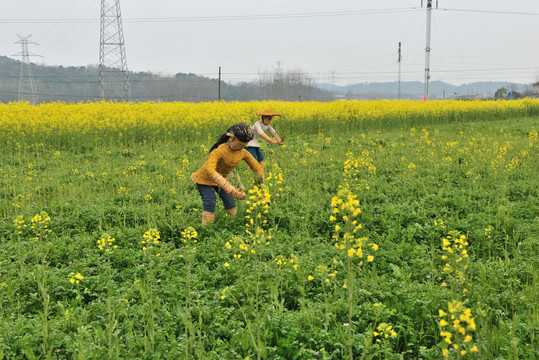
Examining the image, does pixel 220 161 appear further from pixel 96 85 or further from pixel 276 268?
pixel 96 85

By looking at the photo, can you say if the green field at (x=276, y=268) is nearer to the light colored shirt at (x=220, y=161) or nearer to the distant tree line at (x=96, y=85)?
the light colored shirt at (x=220, y=161)

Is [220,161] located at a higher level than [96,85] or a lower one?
lower

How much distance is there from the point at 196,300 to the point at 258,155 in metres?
4.44

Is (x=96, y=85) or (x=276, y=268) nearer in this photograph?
(x=276, y=268)

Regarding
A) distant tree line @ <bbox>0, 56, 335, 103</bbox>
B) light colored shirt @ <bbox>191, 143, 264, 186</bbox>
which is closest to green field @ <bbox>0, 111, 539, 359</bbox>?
light colored shirt @ <bbox>191, 143, 264, 186</bbox>

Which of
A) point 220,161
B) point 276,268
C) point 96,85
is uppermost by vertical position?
point 96,85

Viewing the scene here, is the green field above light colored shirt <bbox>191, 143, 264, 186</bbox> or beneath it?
beneath

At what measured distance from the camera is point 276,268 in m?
3.89

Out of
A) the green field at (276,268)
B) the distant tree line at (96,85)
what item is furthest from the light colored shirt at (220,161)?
the distant tree line at (96,85)

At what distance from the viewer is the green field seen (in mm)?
3035

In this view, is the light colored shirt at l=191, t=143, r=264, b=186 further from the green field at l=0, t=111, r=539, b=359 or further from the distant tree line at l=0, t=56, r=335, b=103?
the distant tree line at l=0, t=56, r=335, b=103

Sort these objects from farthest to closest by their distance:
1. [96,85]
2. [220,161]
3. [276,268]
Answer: [96,85], [220,161], [276,268]

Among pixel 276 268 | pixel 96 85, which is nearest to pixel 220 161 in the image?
pixel 276 268

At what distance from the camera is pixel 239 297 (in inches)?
153
